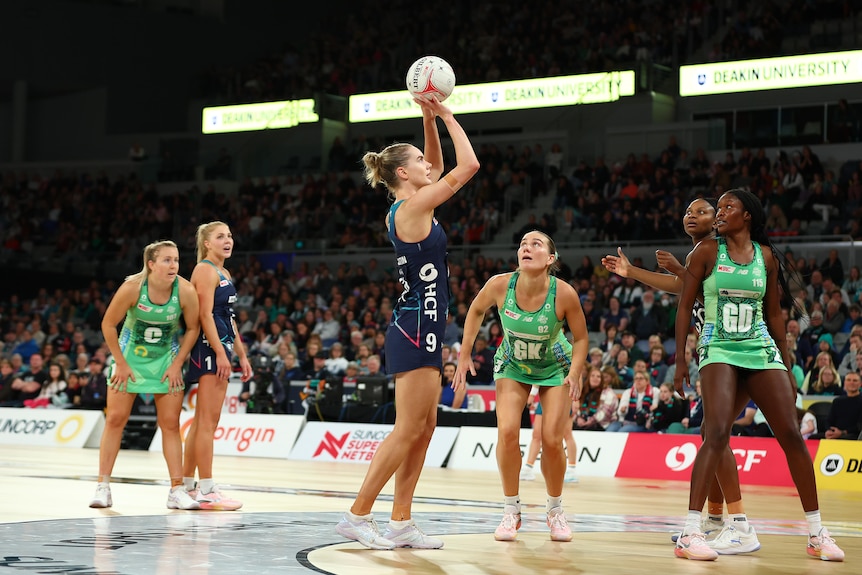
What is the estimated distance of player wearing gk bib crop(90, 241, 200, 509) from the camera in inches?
341

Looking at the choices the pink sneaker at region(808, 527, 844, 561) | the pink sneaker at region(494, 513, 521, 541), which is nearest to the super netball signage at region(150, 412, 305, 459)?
the pink sneaker at region(494, 513, 521, 541)

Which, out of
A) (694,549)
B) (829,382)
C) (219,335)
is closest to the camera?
(694,549)

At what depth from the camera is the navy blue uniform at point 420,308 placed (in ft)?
21.4

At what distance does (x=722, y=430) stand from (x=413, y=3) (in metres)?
33.1

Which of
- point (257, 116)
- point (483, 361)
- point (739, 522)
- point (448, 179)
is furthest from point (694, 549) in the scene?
point (257, 116)

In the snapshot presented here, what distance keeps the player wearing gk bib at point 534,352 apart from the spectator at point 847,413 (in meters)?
7.85

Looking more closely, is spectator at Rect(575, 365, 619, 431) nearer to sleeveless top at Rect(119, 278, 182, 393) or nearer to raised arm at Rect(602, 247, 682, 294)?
sleeveless top at Rect(119, 278, 182, 393)

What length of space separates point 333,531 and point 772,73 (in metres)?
21.9

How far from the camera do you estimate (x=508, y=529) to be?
718 centimetres

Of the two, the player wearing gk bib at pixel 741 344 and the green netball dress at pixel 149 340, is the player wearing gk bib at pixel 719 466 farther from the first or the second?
the green netball dress at pixel 149 340

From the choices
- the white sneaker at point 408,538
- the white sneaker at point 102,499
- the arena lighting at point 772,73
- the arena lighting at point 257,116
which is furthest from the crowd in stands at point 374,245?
the white sneaker at point 408,538

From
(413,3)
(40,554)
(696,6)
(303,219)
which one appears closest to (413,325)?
(40,554)

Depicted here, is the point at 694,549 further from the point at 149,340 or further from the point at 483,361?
the point at 483,361

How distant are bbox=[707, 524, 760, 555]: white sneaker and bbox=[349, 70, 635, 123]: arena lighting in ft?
74.9
